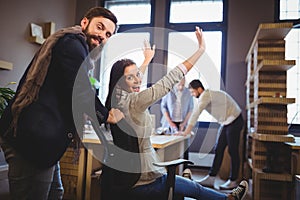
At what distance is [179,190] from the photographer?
1292mm

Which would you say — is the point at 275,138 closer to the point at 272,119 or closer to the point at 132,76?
the point at 272,119

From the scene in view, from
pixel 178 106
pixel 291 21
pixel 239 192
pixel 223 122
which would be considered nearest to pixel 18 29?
pixel 178 106

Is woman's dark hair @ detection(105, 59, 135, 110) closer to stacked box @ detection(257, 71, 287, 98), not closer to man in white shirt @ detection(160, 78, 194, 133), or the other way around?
stacked box @ detection(257, 71, 287, 98)

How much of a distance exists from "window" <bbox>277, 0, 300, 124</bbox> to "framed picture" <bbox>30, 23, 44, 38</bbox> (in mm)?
3203

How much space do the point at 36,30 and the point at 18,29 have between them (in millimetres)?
256

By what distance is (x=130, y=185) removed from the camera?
4.08 ft

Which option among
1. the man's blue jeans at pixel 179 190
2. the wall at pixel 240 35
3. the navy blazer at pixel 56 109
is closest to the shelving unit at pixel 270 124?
the man's blue jeans at pixel 179 190

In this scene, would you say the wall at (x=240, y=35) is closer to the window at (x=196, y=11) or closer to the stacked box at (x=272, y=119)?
the window at (x=196, y=11)

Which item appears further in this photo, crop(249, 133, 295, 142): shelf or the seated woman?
crop(249, 133, 295, 142): shelf

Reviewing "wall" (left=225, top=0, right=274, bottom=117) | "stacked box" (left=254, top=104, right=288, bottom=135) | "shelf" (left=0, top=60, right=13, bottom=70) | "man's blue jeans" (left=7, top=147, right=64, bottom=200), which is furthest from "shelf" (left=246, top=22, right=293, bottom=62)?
"shelf" (left=0, top=60, right=13, bottom=70)

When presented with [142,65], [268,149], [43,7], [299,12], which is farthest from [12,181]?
[299,12]

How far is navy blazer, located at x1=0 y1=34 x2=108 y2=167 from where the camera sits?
950 millimetres

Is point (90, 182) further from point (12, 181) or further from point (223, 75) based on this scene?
point (223, 75)

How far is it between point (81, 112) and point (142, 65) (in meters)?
0.50
